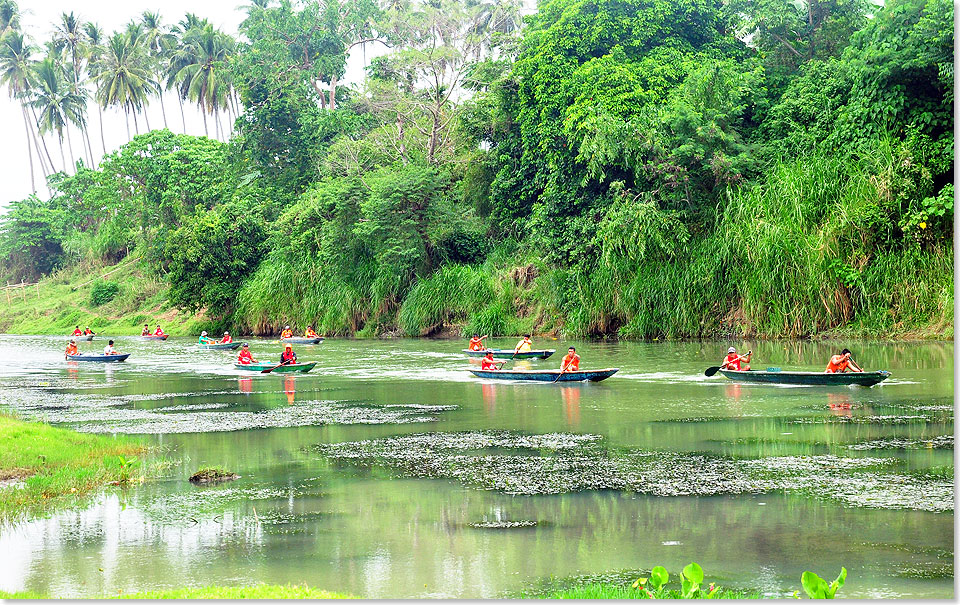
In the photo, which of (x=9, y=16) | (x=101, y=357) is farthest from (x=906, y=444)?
(x=9, y=16)

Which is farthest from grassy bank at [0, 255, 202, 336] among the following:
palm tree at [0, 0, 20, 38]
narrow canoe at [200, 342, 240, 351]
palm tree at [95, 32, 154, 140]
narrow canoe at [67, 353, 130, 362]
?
narrow canoe at [67, 353, 130, 362]

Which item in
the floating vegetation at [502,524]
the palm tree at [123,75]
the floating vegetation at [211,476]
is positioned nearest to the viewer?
the floating vegetation at [502,524]

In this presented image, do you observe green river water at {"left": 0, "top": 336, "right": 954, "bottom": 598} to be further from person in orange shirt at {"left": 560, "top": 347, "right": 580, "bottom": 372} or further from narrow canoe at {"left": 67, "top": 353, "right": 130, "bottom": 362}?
narrow canoe at {"left": 67, "top": 353, "right": 130, "bottom": 362}

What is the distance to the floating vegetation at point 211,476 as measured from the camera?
13.1 m

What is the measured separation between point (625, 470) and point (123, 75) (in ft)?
247

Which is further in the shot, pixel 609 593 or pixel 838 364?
pixel 838 364

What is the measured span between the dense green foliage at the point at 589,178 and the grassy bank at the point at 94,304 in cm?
555

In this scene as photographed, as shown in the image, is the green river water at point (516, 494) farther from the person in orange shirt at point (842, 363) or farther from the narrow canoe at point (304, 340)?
the narrow canoe at point (304, 340)

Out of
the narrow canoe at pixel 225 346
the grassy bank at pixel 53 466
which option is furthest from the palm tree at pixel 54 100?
the grassy bank at pixel 53 466

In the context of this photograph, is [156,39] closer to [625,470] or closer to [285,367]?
[285,367]

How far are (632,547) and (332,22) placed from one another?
60.3 meters

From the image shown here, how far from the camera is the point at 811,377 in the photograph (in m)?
22.1

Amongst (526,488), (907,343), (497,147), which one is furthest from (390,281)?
(526,488)

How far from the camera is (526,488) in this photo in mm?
12148
